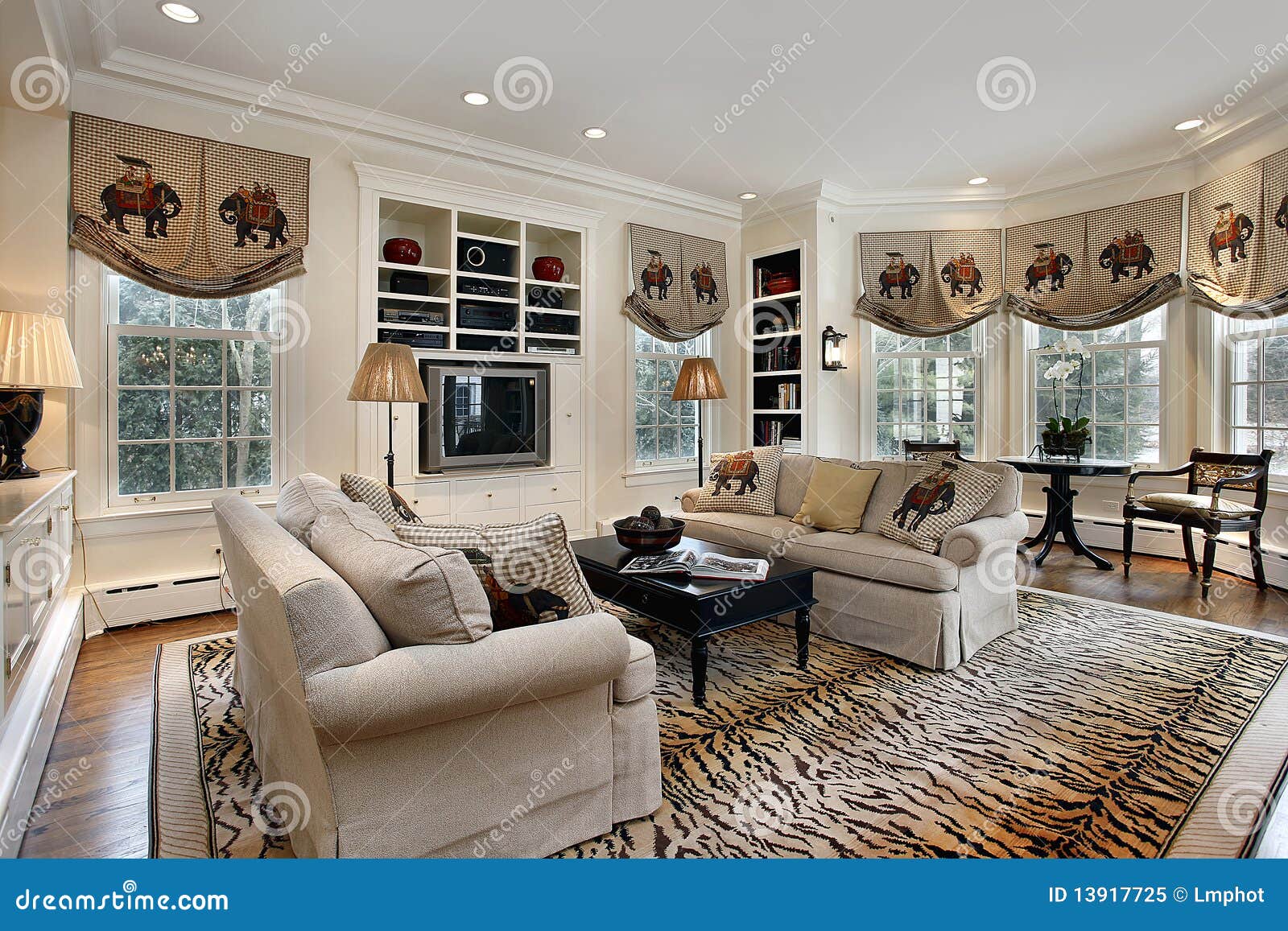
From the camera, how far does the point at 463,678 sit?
1.51 meters

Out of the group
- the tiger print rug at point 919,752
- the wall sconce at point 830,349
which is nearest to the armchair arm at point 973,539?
the tiger print rug at point 919,752

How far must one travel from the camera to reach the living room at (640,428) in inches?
71.2

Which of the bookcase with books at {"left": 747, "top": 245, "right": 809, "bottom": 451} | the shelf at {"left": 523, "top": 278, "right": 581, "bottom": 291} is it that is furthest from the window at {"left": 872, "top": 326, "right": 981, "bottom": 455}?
the shelf at {"left": 523, "top": 278, "right": 581, "bottom": 291}

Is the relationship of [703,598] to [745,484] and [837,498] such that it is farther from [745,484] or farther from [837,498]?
[745,484]

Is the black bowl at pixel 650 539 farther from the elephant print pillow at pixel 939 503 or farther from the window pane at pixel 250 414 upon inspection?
the window pane at pixel 250 414

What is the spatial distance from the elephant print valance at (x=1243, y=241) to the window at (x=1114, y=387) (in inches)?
19.0

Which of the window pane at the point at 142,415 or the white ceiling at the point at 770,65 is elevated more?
the white ceiling at the point at 770,65

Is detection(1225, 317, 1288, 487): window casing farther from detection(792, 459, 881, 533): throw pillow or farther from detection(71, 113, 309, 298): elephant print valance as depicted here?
detection(71, 113, 309, 298): elephant print valance

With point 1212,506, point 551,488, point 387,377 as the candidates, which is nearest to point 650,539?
point 387,377

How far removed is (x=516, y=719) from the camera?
5.46ft

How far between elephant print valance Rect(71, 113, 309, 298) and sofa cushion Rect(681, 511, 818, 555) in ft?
8.82

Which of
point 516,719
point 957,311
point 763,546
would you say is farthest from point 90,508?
point 957,311

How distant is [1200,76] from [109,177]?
5.67 m

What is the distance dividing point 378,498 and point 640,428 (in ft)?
11.0
